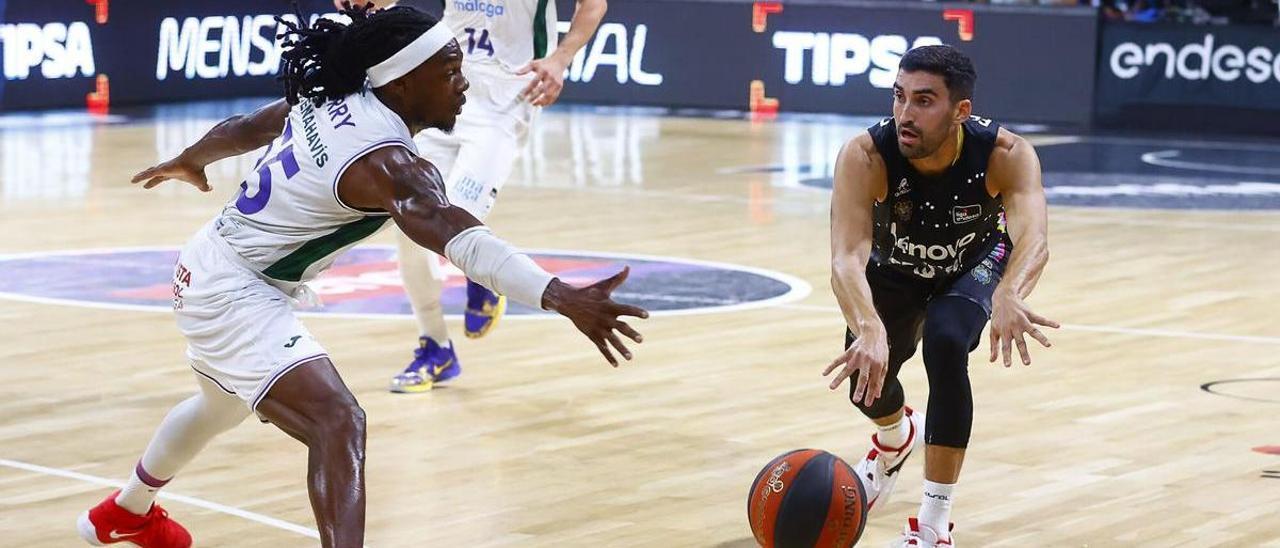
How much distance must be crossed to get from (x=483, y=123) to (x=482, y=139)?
9 centimetres

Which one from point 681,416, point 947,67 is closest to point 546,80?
point 681,416

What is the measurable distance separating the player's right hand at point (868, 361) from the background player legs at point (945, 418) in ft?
0.99

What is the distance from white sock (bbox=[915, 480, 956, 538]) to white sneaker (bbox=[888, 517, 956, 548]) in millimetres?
12

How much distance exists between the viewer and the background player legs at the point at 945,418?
5.87 meters

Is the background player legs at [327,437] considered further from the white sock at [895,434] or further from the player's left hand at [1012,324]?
the white sock at [895,434]

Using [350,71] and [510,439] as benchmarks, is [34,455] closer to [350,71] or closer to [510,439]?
[510,439]

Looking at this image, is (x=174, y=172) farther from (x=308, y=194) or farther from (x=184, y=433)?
(x=308, y=194)

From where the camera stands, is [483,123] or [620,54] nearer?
[483,123]

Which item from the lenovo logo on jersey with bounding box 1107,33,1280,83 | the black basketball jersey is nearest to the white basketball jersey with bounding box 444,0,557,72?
the black basketball jersey

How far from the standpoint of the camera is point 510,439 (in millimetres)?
7484

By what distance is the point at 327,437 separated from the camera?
4883 mm

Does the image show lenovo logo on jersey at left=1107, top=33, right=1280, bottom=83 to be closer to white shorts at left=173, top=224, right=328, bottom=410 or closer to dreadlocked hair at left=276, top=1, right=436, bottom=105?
dreadlocked hair at left=276, top=1, right=436, bottom=105

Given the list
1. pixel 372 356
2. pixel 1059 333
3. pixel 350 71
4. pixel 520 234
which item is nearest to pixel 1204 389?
pixel 1059 333

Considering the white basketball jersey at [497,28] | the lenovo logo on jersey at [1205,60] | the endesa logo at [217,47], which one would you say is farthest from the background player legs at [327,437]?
the endesa logo at [217,47]
